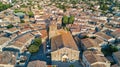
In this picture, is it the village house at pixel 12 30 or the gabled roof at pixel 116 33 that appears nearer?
the gabled roof at pixel 116 33

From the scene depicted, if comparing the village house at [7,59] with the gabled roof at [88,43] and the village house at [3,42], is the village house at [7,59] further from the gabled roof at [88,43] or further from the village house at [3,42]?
the gabled roof at [88,43]

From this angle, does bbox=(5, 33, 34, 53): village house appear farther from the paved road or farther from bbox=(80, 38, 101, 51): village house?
bbox=(80, 38, 101, 51): village house

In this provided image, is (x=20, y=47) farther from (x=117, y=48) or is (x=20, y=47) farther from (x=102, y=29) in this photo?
(x=102, y=29)

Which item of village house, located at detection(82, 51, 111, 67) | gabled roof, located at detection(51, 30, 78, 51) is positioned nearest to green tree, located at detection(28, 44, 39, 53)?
gabled roof, located at detection(51, 30, 78, 51)

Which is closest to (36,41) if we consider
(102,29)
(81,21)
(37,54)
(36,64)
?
(37,54)

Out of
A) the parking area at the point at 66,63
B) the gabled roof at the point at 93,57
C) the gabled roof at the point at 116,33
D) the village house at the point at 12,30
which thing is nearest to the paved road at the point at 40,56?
the parking area at the point at 66,63

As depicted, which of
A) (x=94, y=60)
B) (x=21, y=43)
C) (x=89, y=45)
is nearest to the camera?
(x=94, y=60)

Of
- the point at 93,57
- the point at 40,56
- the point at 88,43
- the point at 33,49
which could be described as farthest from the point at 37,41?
the point at 93,57

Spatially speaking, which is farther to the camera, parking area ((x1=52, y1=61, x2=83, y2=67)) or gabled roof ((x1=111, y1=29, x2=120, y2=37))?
gabled roof ((x1=111, y1=29, x2=120, y2=37))

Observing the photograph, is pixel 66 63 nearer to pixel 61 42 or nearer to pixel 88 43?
pixel 61 42
